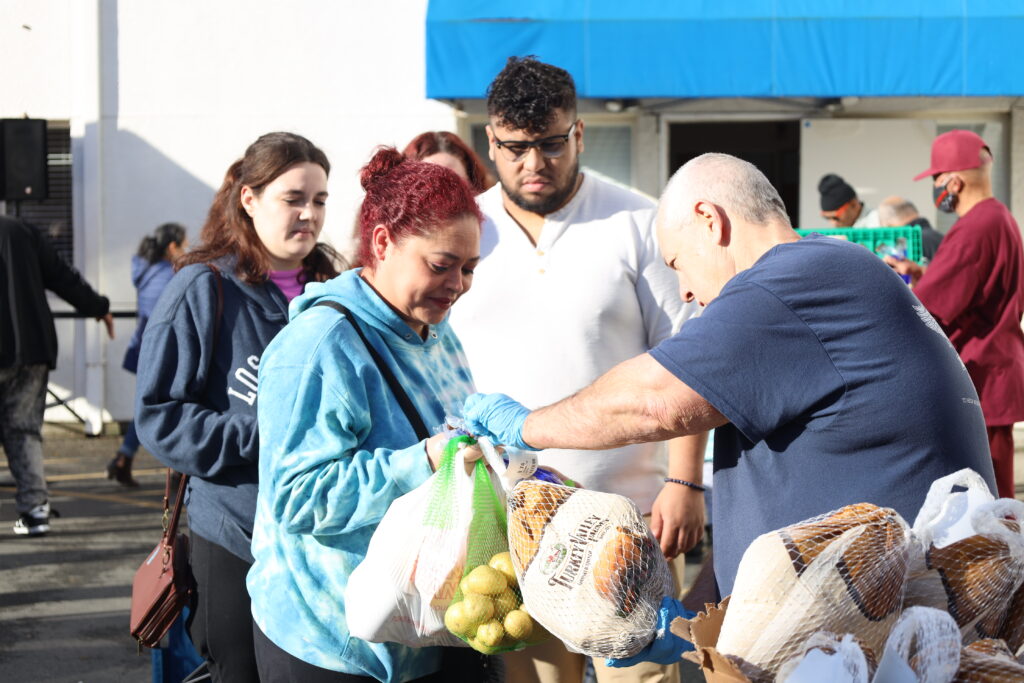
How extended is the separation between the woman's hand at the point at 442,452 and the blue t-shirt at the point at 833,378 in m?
0.46

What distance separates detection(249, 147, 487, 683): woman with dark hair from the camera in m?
2.25

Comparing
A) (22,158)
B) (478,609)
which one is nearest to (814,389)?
(478,609)

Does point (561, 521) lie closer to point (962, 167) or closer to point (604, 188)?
point (604, 188)

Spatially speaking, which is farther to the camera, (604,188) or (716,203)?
(604,188)

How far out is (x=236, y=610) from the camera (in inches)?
113

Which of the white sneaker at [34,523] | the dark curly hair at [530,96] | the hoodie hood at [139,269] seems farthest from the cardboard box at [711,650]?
the hoodie hood at [139,269]

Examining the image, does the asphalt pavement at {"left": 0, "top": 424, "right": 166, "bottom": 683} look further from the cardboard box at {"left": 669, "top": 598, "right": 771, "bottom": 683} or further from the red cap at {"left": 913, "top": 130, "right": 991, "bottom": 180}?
the red cap at {"left": 913, "top": 130, "right": 991, "bottom": 180}

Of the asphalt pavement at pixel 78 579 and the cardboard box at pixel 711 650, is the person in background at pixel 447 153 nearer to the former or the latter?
the cardboard box at pixel 711 650

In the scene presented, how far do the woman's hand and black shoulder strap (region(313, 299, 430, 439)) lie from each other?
0.15 meters

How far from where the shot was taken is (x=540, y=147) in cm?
326

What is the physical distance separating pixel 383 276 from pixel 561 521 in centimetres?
76

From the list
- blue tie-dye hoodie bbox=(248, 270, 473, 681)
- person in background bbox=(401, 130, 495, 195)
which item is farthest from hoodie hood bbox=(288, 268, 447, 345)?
person in background bbox=(401, 130, 495, 195)

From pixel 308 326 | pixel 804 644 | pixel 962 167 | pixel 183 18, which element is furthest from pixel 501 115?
pixel 183 18

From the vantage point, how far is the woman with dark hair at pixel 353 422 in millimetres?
2248
